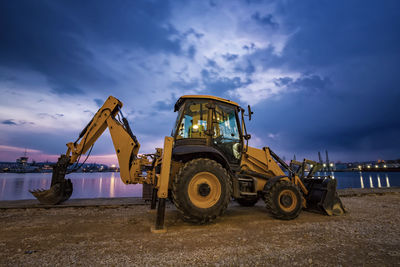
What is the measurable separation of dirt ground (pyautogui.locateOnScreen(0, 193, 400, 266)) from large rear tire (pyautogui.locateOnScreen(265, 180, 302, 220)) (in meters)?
0.21

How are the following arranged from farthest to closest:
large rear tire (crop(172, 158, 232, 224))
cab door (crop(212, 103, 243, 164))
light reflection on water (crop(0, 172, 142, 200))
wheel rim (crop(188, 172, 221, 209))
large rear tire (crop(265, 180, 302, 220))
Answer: light reflection on water (crop(0, 172, 142, 200))
cab door (crop(212, 103, 243, 164))
large rear tire (crop(265, 180, 302, 220))
wheel rim (crop(188, 172, 221, 209))
large rear tire (crop(172, 158, 232, 224))

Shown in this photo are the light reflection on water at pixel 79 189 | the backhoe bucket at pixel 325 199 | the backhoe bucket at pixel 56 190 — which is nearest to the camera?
the backhoe bucket at pixel 325 199

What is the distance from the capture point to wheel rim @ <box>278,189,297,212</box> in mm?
4812

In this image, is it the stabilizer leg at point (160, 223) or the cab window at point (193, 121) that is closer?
the stabilizer leg at point (160, 223)

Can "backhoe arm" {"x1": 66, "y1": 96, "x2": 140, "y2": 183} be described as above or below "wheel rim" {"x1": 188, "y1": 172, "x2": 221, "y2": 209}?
above

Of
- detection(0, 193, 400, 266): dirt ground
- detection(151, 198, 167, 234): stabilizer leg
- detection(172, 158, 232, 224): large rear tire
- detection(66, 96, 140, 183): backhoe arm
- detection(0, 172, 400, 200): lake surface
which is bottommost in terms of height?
detection(0, 172, 400, 200): lake surface

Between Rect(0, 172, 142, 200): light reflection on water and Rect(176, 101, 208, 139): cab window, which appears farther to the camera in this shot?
Rect(0, 172, 142, 200): light reflection on water

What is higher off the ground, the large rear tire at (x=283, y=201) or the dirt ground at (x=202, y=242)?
the large rear tire at (x=283, y=201)

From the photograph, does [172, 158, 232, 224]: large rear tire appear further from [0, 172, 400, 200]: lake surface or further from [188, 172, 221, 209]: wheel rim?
[0, 172, 400, 200]: lake surface

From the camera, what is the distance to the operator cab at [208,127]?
4836mm

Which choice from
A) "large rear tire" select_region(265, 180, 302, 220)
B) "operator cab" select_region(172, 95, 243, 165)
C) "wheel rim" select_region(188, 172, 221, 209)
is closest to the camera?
"wheel rim" select_region(188, 172, 221, 209)

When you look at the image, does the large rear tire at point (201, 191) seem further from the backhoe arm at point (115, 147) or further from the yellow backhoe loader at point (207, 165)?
the backhoe arm at point (115, 147)

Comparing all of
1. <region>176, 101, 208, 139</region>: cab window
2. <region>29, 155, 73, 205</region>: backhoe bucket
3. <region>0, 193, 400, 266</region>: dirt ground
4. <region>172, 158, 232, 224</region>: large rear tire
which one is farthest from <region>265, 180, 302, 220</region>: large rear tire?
<region>29, 155, 73, 205</region>: backhoe bucket

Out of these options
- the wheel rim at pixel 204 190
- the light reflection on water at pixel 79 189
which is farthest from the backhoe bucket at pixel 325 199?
the light reflection on water at pixel 79 189
